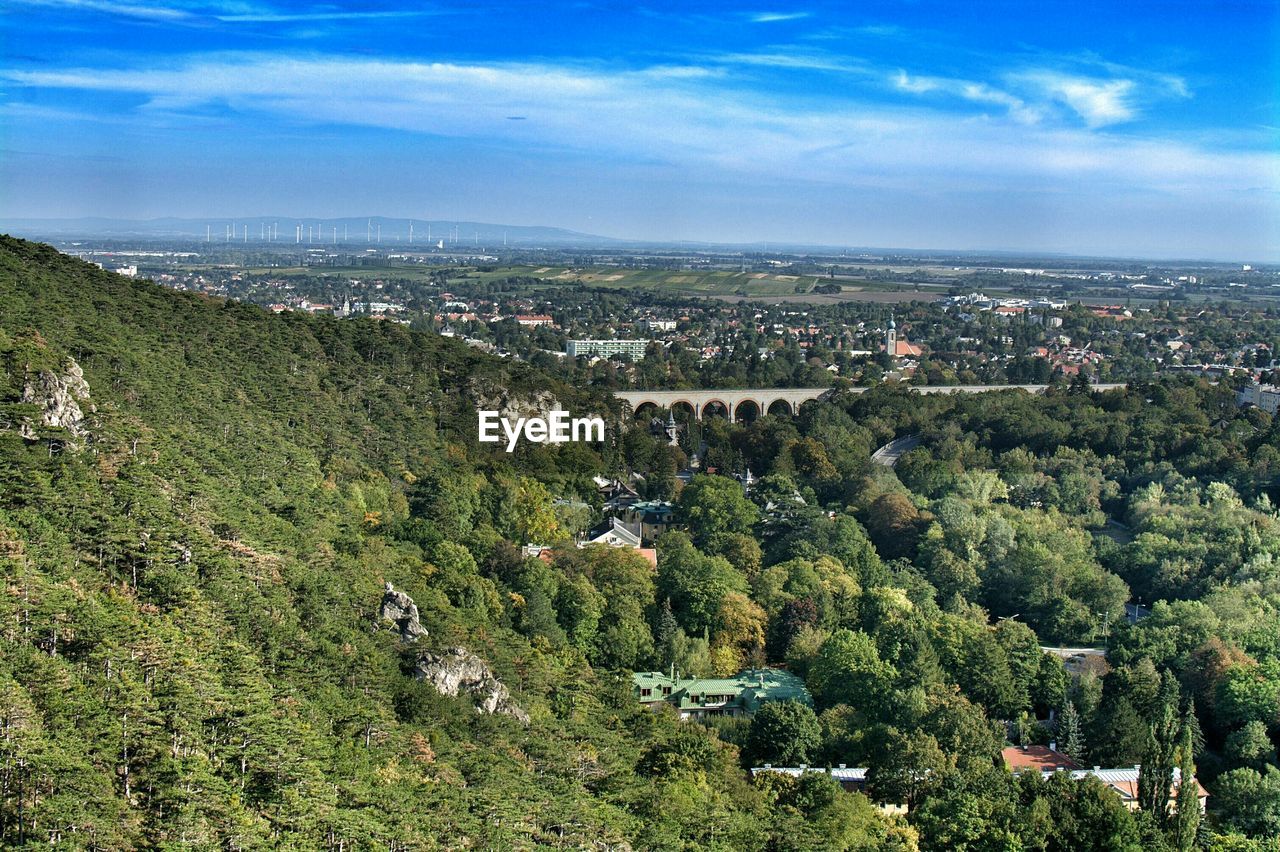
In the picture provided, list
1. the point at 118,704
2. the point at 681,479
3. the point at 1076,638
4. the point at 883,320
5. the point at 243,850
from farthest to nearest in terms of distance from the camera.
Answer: the point at 883,320
the point at 681,479
the point at 1076,638
the point at 118,704
the point at 243,850

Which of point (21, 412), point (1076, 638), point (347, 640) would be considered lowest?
point (1076, 638)

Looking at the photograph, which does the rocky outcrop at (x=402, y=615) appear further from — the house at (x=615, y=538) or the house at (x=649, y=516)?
the house at (x=649, y=516)

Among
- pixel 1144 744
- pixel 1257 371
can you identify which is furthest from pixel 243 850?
pixel 1257 371

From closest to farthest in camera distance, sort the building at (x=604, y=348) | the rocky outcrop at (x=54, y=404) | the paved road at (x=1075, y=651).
→ the rocky outcrop at (x=54, y=404), the paved road at (x=1075, y=651), the building at (x=604, y=348)

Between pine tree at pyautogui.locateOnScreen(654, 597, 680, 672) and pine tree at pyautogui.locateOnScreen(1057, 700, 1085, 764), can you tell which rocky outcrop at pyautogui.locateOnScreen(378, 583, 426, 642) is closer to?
pine tree at pyautogui.locateOnScreen(654, 597, 680, 672)

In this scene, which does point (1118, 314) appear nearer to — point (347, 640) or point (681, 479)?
point (681, 479)

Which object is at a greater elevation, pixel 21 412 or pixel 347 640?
pixel 21 412

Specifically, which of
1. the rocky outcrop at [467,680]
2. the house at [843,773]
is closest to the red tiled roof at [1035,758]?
the house at [843,773]
